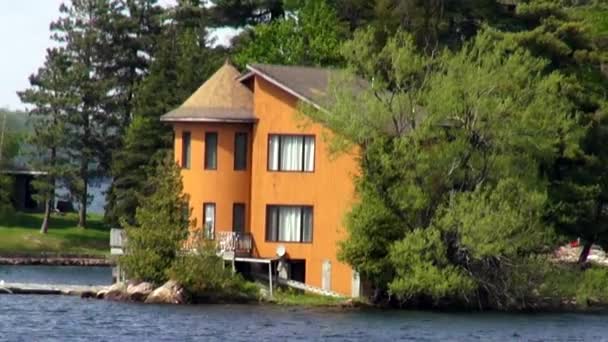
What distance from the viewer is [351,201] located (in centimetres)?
6188

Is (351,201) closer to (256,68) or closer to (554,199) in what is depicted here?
(256,68)

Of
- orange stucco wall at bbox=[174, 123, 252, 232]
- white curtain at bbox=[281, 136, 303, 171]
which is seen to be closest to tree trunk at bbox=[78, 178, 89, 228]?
orange stucco wall at bbox=[174, 123, 252, 232]

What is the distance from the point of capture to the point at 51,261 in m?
91.2

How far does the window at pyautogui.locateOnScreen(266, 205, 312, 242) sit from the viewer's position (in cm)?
6325

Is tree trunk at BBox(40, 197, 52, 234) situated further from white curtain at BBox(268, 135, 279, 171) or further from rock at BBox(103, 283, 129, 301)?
rock at BBox(103, 283, 129, 301)

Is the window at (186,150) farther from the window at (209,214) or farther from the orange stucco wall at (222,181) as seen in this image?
the window at (209,214)

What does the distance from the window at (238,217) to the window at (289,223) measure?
3.80ft

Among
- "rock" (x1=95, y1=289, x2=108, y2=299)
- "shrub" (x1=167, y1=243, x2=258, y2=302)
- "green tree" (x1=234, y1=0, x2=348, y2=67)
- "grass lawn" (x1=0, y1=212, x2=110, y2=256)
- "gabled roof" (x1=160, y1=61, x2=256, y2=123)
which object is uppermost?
"green tree" (x1=234, y1=0, x2=348, y2=67)

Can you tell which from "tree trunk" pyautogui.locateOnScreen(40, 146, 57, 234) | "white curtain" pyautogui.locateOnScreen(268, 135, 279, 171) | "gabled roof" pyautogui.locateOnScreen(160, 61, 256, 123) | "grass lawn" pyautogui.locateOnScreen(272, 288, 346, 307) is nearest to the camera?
"grass lawn" pyautogui.locateOnScreen(272, 288, 346, 307)

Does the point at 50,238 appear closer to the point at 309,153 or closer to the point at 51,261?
the point at 51,261

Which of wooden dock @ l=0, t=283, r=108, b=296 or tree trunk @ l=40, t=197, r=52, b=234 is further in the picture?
tree trunk @ l=40, t=197, r=52, b=234

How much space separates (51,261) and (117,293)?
30.3m

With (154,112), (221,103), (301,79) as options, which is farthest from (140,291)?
(154,112)

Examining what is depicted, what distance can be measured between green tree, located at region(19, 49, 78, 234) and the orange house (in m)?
31.5
